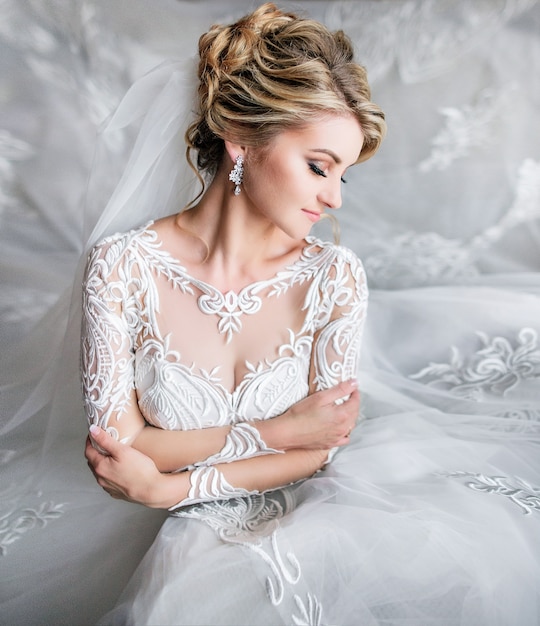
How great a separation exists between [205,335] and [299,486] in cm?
48

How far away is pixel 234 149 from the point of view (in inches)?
58.9

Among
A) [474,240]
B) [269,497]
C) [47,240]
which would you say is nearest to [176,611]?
[269,497]

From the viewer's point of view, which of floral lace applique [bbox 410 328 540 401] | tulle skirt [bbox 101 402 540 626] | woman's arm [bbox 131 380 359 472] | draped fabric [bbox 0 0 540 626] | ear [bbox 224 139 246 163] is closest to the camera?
tulle skirt [bbox 101 402 540 626]

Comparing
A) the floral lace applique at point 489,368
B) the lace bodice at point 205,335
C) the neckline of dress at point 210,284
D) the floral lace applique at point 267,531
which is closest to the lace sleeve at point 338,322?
the lace bodice at point 205,335

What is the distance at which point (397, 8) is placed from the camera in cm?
255

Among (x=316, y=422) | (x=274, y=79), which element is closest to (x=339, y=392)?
(x=316, y=422)

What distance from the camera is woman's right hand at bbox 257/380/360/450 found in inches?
63.7

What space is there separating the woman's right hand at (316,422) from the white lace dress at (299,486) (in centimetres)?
4

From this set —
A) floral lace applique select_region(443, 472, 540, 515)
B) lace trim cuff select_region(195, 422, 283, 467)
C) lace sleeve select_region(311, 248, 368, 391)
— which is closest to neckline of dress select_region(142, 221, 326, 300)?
lace sleeve select_region(311, 248, 368, 391)

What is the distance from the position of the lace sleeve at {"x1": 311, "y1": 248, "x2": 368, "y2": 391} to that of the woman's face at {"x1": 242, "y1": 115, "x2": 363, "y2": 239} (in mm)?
211

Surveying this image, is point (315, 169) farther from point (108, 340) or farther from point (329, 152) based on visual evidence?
point (108, 340)

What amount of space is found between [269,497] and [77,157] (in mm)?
1508

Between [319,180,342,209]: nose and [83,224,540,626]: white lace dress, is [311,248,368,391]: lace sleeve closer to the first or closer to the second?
[83,224,540,626]: white lace dress

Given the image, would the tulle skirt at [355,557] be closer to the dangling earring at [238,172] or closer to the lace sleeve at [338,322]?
the lace sleeve at [338,322]
